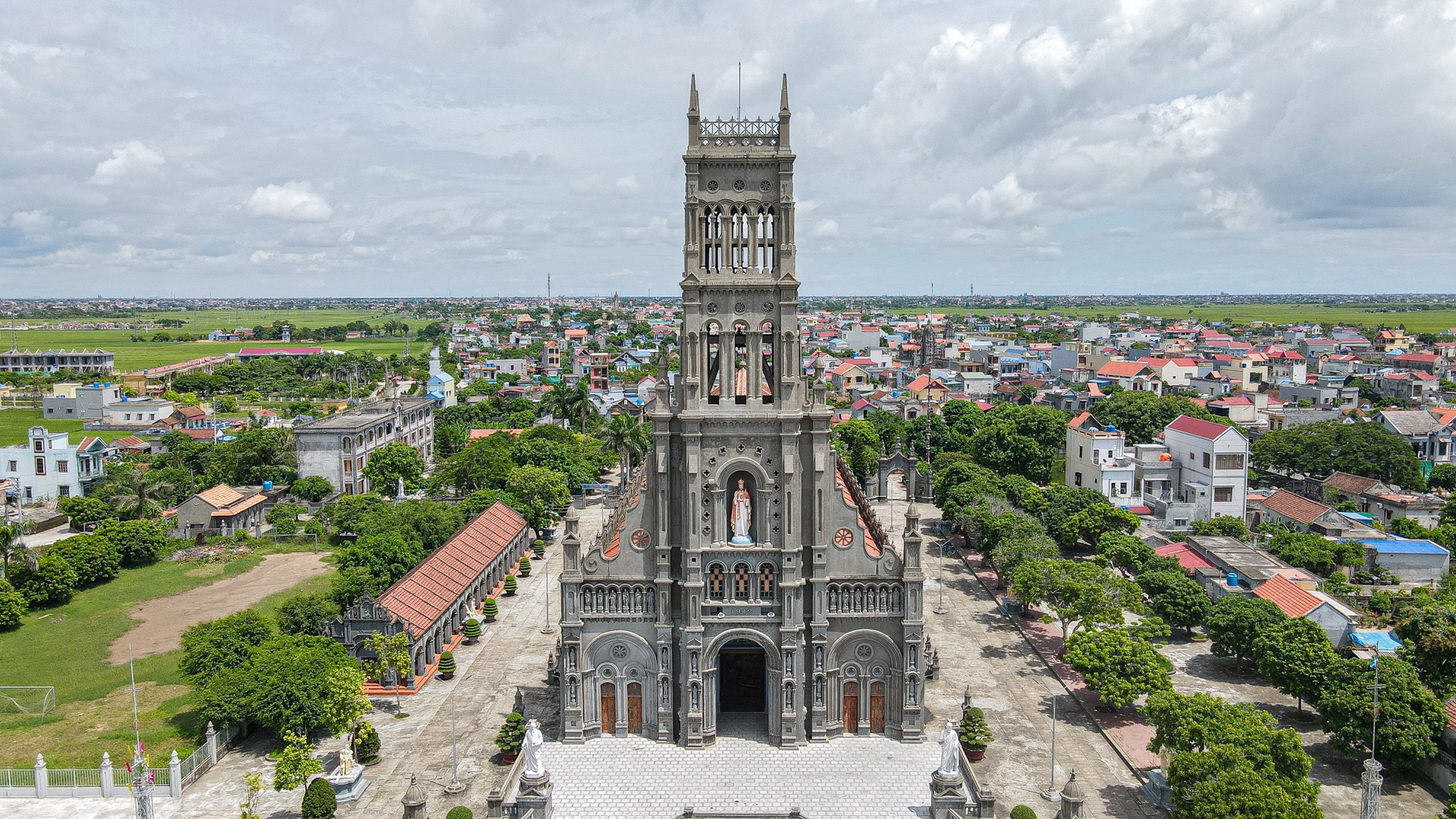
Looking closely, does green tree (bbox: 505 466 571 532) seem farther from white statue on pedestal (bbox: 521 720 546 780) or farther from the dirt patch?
white statue on pedestal (bbox: 521 720 546 780)

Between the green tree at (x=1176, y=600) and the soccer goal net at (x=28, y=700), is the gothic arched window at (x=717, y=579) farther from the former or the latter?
the soccer goal net at (x=28, y=700)

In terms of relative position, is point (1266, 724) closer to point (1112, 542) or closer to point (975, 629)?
point (975, 629)

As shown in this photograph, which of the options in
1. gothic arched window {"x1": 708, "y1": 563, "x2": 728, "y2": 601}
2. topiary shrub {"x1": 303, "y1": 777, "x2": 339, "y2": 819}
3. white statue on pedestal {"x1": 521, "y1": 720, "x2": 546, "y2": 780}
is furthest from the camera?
gothic arched window {"x1": 708, "y1": 563, "x2": 728, "y2": 601}

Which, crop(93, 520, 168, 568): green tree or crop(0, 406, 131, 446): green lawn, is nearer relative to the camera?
crop(93, 520, 168, 568): green tree

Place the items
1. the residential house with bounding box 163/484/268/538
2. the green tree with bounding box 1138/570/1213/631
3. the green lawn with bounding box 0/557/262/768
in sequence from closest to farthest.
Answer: the green lawn with bounding box 0/557/262/768
the green tree with bounding box 1138/570/1213/631
the residential house with bounding box 163/484/268/538

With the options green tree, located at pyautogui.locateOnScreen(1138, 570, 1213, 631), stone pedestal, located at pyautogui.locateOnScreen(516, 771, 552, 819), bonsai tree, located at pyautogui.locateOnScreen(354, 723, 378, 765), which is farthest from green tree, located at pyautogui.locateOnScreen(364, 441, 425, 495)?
green tree, located at pyautogui.locateOnScreen(1138, 570, 1213, 631)

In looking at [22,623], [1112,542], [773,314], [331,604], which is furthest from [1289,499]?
[22,623]

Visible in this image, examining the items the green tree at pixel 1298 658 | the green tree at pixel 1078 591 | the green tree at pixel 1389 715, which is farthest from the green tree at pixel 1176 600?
the green tree at pixel 1389 715
